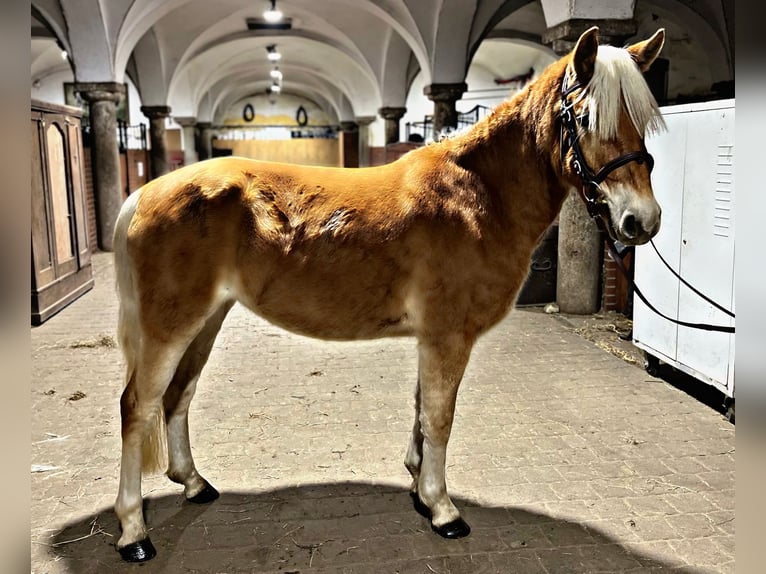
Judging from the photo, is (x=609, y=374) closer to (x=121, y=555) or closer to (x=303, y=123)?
(x=121, y=555)

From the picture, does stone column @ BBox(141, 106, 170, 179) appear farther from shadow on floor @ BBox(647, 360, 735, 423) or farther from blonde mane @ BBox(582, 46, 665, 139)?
blonde mane @ BBox(582, 46, 665, 139)

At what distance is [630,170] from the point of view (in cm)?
238

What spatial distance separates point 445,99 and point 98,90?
6.80 metres

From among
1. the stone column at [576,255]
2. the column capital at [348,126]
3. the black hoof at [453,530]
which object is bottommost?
the black hoof at [453,530]

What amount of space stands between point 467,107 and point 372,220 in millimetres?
20929

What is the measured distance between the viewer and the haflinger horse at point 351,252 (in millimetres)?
2658

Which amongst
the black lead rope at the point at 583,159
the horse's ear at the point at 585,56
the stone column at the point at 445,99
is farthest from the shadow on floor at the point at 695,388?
the stone column at the point at 445,99

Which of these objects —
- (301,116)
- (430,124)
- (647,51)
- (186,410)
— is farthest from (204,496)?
(301,116)

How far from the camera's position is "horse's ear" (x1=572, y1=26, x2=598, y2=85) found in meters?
2.28

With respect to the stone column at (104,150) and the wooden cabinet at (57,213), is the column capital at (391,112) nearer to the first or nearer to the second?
the stone column at (104,150)

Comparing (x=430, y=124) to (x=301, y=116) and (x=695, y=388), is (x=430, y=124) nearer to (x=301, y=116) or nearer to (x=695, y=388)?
(x=301, y=116)

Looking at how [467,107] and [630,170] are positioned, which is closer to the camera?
[630,170]
